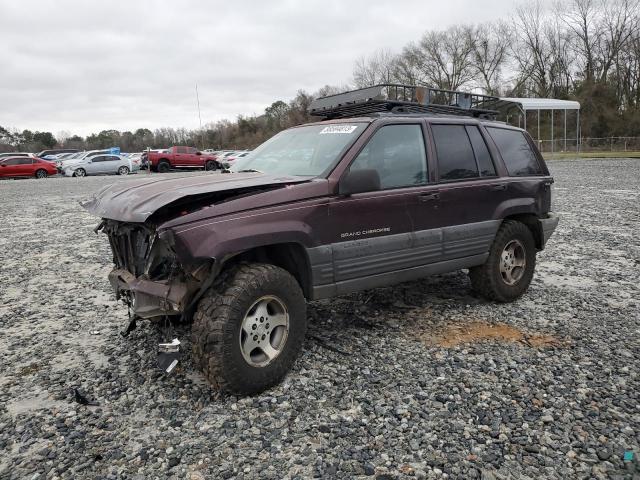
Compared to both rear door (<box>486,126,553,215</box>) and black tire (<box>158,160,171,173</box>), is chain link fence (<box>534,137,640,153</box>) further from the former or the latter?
rear door (<box>486,126,553,215</box>)

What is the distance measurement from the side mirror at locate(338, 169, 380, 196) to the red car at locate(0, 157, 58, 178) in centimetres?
3350

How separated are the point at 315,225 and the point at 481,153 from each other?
2.28m

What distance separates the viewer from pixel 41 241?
9203mm

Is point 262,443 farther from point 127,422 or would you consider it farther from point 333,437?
point 127,422

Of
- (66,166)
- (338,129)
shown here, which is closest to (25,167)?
(66,166)

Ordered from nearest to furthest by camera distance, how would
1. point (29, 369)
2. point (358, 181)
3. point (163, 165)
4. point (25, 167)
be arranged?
point (358, 181)
point (29, 369)
point (25, 167)
point (163, 165)

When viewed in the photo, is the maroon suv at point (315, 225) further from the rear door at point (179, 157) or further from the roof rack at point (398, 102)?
the rear door at point (179, 157)

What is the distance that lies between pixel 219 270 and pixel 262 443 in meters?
1.12

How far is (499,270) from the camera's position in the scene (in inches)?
195

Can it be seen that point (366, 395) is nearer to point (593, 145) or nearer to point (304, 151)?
point (304, 151)

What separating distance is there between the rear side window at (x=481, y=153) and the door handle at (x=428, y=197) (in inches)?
30.7

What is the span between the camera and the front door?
3730mm

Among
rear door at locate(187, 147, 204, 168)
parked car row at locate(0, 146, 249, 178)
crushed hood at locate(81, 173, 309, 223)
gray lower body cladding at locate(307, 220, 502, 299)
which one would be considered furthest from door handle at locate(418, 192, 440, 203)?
rear door at locate(187, 147, 204, 168)

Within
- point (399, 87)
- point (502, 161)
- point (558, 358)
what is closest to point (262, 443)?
point (558, 358)
